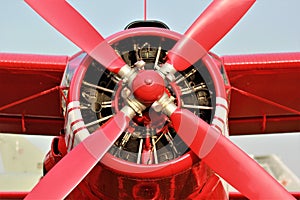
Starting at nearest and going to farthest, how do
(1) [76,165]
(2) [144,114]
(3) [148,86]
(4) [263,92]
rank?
(3) [148,86] < (1) [76,165] < (2) [144,114] < (4) [263,92]

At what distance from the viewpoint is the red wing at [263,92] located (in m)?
7.02

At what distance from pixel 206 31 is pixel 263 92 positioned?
2.34 metres

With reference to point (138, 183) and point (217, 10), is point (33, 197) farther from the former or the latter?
point (217, 10)

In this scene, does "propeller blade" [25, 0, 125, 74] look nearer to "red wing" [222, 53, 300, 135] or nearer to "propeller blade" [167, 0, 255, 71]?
"propeller blade" [167, 0, 255, 71]

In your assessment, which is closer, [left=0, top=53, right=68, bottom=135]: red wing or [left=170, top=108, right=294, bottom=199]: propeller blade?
[left=170, top=108, right=294, bottom=199]: propeller blade

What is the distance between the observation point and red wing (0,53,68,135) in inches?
277

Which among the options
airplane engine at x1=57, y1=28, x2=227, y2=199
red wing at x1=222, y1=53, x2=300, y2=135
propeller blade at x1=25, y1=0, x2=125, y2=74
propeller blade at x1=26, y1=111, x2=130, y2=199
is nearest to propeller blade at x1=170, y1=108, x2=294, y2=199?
airplane engine at x1=57, y1=28, x2=227, y2=199

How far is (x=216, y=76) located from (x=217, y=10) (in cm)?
86

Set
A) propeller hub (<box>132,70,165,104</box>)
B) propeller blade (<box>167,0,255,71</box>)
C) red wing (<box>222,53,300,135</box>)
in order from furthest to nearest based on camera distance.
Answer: red wing (<box>222,53,300,135</box>) → propeller blade (<box>167,0,255,71</box>) → propeller hub (<box>132,70,165,104</box>)

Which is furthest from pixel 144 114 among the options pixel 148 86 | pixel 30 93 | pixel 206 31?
pixel 30 93

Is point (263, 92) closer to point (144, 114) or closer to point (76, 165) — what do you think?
point (144, 114)

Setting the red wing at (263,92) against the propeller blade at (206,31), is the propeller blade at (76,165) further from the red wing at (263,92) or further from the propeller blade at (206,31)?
the red wing at (263,92)

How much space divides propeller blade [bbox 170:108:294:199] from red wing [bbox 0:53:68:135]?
2.36m

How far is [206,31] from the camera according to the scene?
601 cm
